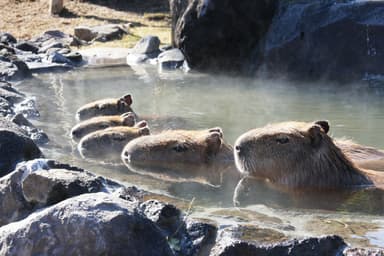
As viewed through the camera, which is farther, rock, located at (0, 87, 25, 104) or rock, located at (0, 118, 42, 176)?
rock, located at (0, 87, 25, 104)

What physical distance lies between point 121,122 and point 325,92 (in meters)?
3.53

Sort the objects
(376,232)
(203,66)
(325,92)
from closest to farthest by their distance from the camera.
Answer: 1. (376,232)
2. (325,92)
3. (203,66)

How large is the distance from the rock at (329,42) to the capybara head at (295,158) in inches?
226

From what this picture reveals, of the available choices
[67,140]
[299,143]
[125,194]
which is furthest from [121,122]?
[125,194]

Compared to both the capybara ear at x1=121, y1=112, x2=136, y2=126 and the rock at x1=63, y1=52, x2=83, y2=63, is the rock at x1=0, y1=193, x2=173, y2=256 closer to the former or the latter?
the capybara ear at x1=121, y1=112, x2=136, y2=126

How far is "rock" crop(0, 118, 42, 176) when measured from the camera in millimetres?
5633

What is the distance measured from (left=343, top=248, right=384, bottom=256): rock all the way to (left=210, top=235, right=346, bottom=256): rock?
4 cm

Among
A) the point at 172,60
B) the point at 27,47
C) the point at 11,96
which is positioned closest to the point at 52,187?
the point at 11,96

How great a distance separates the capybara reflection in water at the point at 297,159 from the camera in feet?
19.1

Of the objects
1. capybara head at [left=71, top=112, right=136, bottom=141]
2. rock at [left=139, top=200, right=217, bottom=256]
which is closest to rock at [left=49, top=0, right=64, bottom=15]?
capybara head at [left=71, top=112, right=136, bottom=141]

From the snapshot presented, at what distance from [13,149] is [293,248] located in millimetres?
2469

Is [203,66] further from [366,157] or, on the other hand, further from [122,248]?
[122,248]

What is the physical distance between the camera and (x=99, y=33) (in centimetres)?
1758

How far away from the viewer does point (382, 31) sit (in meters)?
11.8
